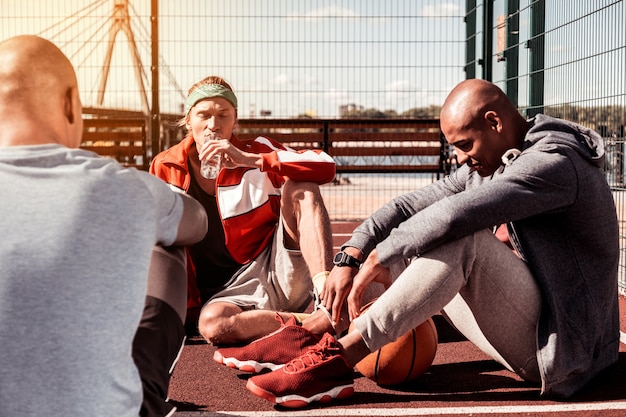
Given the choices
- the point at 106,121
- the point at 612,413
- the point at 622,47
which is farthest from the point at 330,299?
the point at 106,121

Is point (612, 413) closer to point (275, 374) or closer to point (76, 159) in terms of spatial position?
point (275, 374)

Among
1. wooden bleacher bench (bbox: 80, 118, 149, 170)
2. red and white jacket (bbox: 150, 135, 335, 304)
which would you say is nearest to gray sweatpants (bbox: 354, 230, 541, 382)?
red and white jacket (bbox: 150, 135, 335, 304)

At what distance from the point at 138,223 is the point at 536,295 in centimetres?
175

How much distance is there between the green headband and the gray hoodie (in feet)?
4.80

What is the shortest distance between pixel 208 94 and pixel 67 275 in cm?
248

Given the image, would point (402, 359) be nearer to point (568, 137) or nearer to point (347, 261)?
point (347, 261)

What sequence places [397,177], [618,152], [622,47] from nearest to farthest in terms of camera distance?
[622,47]
[618,152]
[397,177]

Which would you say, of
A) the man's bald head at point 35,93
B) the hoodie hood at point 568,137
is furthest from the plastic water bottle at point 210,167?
the man's bald head at point 35,93

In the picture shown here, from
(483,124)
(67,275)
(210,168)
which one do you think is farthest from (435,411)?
(67,275)

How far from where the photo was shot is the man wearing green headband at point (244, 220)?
354 centimetres

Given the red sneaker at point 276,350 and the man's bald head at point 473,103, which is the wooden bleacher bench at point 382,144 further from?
the man's bald head at point 473,103

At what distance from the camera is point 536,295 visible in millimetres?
2748

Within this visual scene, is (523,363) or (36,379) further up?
(36,379)

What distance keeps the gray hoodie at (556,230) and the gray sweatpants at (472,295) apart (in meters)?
0.06
